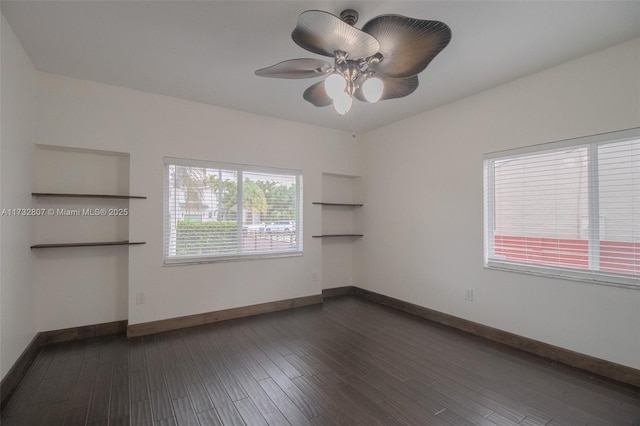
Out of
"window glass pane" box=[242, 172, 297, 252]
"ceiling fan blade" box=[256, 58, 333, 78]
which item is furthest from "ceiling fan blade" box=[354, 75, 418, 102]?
"window glass pane" box=[242, 172, 297, 252]

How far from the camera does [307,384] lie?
2219 mm

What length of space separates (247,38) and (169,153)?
5.75 feet

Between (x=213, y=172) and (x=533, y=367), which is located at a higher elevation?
(x=213, y=172)

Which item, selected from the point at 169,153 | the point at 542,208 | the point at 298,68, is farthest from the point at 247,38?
the point at 542,208

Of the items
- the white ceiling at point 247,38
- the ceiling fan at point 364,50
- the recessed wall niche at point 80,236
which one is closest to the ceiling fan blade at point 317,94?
the ceiling fan at point 364,50

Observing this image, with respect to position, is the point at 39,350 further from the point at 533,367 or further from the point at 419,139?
the point at 419,139

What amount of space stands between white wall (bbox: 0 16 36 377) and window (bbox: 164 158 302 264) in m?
1.16

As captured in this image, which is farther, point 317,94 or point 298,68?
point 317,94

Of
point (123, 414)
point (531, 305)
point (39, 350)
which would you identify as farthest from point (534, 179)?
point (39, 350)

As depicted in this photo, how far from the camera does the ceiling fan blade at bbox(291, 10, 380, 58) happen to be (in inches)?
59.4

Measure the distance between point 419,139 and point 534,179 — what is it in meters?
1.45

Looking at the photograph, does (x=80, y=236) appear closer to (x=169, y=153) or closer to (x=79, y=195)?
(x=79, y=195)

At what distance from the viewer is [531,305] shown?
110 inches

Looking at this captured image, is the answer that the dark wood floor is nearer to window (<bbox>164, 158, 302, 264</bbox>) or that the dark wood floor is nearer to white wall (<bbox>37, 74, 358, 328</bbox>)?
white wall (<bbox>37, 74, 358, 328</bbox>)
